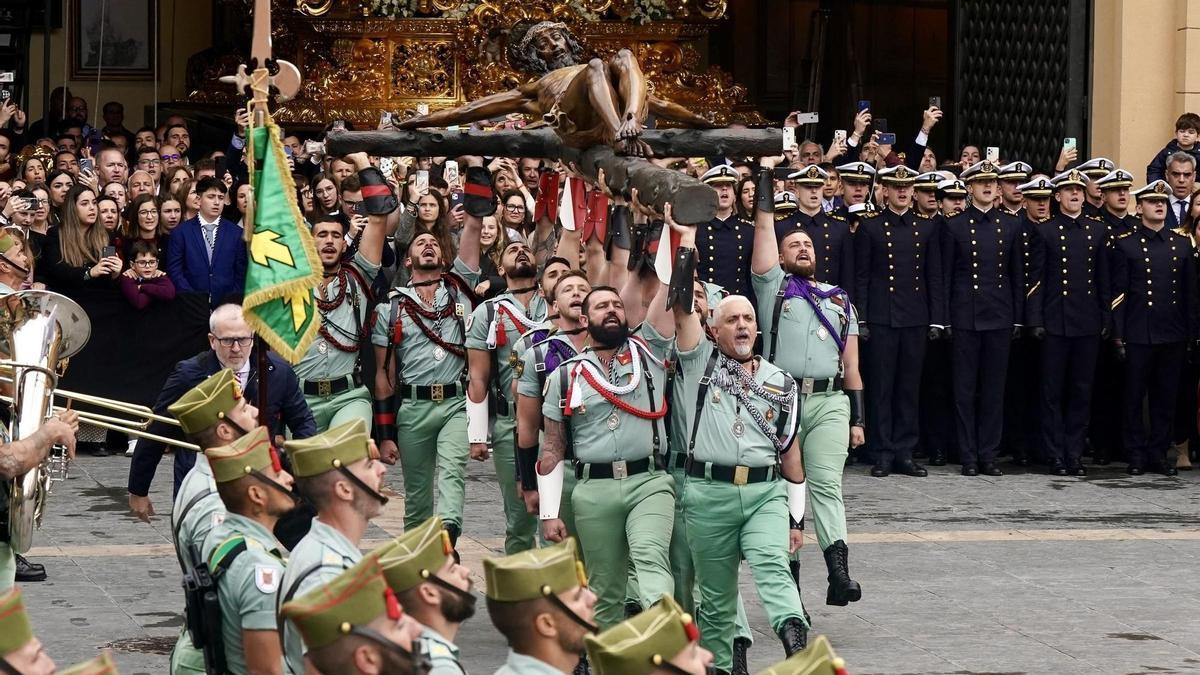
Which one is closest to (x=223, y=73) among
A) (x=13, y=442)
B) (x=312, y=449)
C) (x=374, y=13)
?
(x=374, y=13)

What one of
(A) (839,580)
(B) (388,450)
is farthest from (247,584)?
(B) (388,450)

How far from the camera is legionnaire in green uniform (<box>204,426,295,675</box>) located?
682 centimetres

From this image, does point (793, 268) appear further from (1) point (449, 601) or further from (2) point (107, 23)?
(2) point (107, 23)

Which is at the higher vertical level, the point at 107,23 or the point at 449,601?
the point at 107,23

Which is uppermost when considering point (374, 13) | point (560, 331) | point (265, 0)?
point (374, 13)

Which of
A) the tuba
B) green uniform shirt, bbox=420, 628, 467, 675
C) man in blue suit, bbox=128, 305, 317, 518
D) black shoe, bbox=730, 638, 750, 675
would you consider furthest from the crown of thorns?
green uniform shirt, bbox=420, 628, 467, 675

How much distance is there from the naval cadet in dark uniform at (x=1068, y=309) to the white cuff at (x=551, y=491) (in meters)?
6.83

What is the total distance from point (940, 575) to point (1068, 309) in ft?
14.3

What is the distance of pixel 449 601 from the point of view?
5.71m

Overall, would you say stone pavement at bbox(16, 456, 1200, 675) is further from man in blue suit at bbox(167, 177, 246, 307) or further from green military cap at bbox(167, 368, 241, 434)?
green military cap at bbox(167, 368, 241, 434)

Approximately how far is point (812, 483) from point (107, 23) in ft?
53.6

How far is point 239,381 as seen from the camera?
9359 mm

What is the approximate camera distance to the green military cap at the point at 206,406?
300 inches

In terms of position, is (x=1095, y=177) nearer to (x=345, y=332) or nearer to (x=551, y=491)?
(x=345, y=332)
